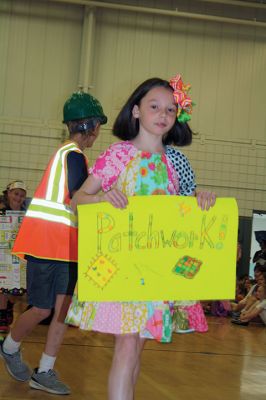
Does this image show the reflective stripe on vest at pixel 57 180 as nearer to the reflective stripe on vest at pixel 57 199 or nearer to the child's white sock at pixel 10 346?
the reflective stripe on vest at pixel 57 199

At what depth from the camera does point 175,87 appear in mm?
2707

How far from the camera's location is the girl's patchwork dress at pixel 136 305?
2.40 meters

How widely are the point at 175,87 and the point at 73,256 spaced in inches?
50.2

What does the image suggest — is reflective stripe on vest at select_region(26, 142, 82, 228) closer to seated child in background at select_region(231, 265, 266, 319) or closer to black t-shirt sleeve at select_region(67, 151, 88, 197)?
black t-shirt sleeve at select_region(67, 151, 88, 197)

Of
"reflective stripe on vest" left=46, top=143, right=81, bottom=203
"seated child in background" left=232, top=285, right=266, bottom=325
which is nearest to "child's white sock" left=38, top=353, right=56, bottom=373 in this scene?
"reflective stripe on vest" left=46, top=143, right=81, bottom=203

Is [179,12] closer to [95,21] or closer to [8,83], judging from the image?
[95,21]

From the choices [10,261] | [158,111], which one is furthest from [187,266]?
[10,261]

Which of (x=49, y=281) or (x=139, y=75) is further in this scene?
(x=139, y=75)

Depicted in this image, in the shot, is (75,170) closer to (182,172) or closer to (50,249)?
(50,249)

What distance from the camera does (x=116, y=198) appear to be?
239 cm

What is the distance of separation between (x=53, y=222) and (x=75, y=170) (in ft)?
0.99

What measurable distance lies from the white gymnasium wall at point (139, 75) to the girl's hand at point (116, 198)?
8.07 meters

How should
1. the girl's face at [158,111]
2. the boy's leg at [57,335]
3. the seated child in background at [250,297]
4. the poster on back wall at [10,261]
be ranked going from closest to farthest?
the girl's face at [158,111] < the boy's leg at [57,335] < the poster on back wall at [10,261] < the seated child in background at [250,297]

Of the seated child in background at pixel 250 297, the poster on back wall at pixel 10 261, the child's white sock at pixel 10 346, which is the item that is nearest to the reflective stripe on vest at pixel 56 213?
the child's white sock at pixel 10 346
